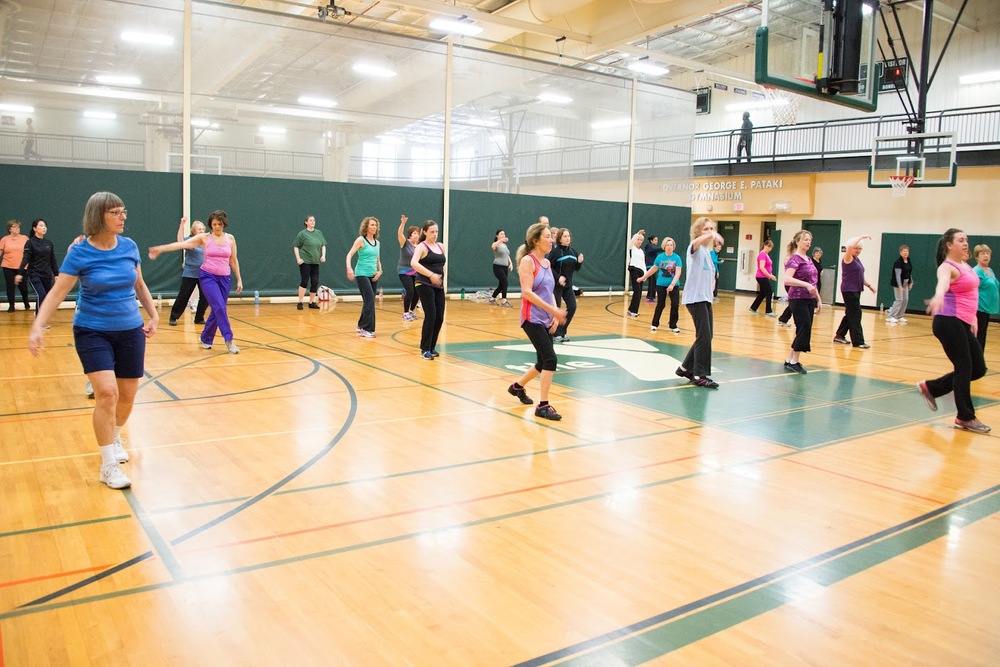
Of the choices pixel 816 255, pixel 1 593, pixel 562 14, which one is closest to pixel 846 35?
pixel 816 255

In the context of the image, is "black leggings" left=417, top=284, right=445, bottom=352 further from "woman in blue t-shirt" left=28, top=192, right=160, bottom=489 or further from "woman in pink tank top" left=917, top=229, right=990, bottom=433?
"woman in pink tank top" left=917, top=229, right=990, bottom=433

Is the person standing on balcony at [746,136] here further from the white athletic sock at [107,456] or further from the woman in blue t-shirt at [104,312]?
the white athletic sock at [107,456]

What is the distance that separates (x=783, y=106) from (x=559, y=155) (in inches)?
295

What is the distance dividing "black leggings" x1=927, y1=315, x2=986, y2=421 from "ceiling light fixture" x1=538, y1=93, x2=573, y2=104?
658 inches

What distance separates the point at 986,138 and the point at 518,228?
12.9m

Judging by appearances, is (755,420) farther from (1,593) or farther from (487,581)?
(1,593)

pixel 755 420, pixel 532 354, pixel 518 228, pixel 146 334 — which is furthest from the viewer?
pixel 518 228

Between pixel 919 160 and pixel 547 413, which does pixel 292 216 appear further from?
pixel 919 160

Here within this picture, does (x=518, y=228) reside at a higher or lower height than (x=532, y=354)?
higher

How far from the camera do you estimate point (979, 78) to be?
22797mm

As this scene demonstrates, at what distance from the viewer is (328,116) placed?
→ 1892 cm

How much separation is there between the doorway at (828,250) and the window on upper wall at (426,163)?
11.6 m

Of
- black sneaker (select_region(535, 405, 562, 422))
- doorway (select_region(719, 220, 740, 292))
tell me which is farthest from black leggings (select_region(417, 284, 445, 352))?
doorway (select_region(719, 220, 740, 292))

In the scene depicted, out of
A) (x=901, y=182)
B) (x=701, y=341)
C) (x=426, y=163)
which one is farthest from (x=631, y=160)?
(x=701, y=341)
